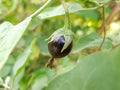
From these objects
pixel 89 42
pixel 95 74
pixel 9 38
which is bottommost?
pixel 89 42

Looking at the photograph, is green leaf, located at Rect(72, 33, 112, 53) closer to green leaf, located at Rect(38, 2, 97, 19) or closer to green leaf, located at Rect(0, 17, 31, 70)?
green leaf, located at Rect(38, 2, 97, 19)

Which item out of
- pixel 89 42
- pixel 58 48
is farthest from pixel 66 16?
pixel 89 42

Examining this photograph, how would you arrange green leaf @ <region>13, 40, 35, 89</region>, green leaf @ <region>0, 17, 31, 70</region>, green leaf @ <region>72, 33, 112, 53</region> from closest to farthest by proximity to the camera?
green leaf @ <region>0, 17, 31, 70</region> < green leaf @ <region>13, 40, 35, 89</region> < green leaf @ <region>72, 33, 112, 53</region>

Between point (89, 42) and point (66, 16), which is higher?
point (66, 16)

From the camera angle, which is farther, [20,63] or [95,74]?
[20,63]

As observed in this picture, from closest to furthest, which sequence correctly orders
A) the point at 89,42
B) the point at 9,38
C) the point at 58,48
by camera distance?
1. the point at 9,38
2. the point at 58,48
3. the point at 89,42

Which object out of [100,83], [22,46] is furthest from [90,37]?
[22,46]

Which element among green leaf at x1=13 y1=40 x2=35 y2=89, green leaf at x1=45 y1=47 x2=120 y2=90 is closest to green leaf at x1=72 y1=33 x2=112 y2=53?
green leaf at x1=13 y1=40 x2=35 y2=89

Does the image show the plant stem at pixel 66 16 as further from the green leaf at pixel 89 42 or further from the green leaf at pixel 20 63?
the green leaf at pixel 89 42

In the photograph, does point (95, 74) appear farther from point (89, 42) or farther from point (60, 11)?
point (89, 42)
